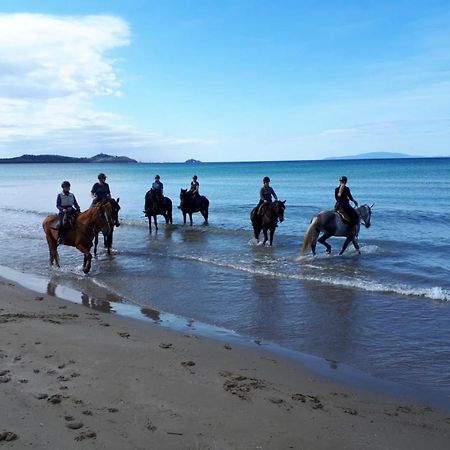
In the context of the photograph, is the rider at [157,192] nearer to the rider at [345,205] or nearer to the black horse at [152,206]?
the black horse at [152,206]

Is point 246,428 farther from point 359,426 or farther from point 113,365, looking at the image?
point 113,365

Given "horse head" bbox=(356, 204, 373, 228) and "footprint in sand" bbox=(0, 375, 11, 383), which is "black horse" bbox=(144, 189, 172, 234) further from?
"footprint in sand" bbox=(0, 375, 11, 383)

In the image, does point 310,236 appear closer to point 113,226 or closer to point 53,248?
point 113,226

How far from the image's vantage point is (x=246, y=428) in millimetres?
4141

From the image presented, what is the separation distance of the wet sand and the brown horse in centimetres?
593

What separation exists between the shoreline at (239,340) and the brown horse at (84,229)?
124cm

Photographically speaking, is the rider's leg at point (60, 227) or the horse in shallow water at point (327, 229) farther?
the horse in shallow water at point (327, 229)

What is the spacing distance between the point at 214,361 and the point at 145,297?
14.0 feet

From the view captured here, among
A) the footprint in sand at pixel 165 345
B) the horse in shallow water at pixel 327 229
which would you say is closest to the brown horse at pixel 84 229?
the horse in shallow water at pixel 327 229

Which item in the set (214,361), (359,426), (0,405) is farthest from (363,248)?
(0,405)

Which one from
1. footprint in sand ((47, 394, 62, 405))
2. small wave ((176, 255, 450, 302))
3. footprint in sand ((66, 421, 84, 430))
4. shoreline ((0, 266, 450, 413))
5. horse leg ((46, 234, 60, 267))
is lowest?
shoreline ((0, 266, 450, 413))

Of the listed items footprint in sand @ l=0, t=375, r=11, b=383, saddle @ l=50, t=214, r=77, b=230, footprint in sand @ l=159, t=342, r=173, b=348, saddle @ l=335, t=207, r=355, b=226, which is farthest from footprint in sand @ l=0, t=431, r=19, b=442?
saddle @ l=335, t=207, r=355, b=226

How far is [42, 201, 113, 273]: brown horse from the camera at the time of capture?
40.9 feet

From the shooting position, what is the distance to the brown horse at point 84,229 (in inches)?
491
